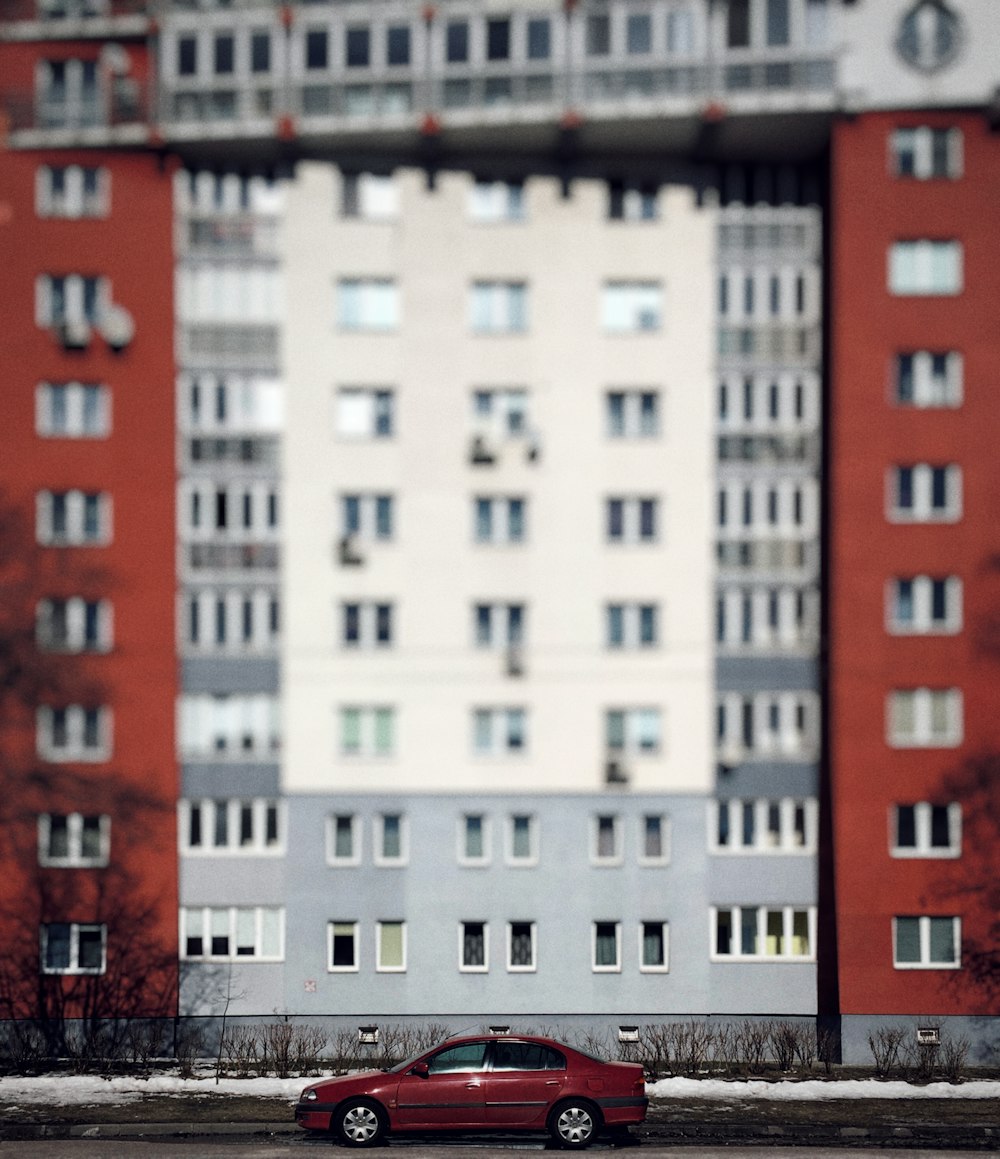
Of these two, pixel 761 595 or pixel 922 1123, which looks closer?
pixel 922 1123

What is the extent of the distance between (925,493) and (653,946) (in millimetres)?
12901

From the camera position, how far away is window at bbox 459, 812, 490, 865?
31500 millimetres

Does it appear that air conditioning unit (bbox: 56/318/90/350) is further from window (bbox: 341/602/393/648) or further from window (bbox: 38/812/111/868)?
window (bbox: 38/812/111/868)

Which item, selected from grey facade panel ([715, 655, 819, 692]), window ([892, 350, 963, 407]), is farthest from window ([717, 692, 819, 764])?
window ([892, 350, 963, 407])

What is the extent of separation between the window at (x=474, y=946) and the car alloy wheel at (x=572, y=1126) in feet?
32.8

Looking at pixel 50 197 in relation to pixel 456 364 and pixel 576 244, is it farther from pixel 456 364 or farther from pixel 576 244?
pixel 576 244

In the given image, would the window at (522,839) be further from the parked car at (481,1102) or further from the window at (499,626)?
the parked car at (481,1102)

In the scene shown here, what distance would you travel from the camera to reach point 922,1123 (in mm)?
23859

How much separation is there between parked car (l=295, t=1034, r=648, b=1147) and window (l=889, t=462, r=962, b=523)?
15419 mm

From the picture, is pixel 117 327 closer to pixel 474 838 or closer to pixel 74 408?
pixel 74 408

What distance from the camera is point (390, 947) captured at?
3142 centimetres

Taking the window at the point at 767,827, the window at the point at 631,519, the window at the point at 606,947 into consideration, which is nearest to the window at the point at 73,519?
the window at the point at 631,519

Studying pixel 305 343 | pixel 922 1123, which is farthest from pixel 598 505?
pixel 922 1123

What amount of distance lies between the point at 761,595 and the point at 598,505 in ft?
15.3
